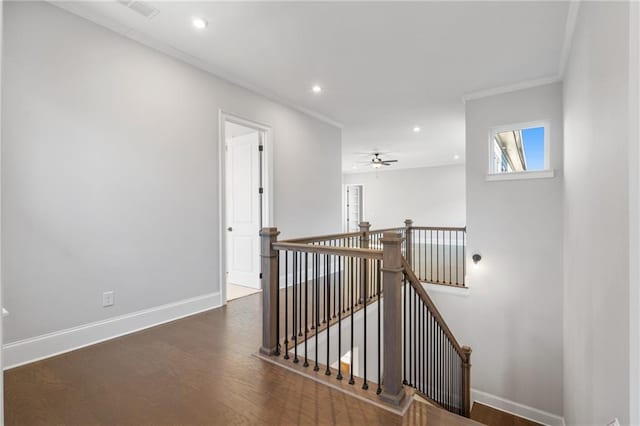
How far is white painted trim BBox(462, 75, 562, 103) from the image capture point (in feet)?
13.1

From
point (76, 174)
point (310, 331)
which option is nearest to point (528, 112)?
point (310, 331)

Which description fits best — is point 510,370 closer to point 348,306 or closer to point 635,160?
point 348,306

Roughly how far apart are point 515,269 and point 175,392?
14.6 ft

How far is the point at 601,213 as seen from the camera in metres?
1.84

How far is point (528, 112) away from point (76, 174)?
540cm

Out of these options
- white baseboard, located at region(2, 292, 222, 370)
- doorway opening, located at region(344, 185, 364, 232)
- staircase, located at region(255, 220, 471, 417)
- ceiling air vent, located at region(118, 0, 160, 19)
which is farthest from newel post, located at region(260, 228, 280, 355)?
doorway opening, located at region(344, 185, 364, 232)

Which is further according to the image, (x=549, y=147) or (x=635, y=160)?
(x=549, y=147)

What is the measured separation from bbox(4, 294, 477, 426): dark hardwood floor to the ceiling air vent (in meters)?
2.94

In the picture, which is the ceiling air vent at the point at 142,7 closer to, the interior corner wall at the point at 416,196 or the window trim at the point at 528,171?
the window trim at the point at 528,171

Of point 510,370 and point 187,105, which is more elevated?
point 187,105

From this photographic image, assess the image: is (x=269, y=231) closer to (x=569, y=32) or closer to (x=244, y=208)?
(x=244, y=208)

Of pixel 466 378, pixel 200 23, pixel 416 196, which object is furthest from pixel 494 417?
pixel 416 196

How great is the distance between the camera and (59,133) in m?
2.45

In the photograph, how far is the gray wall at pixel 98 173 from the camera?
229 cm
